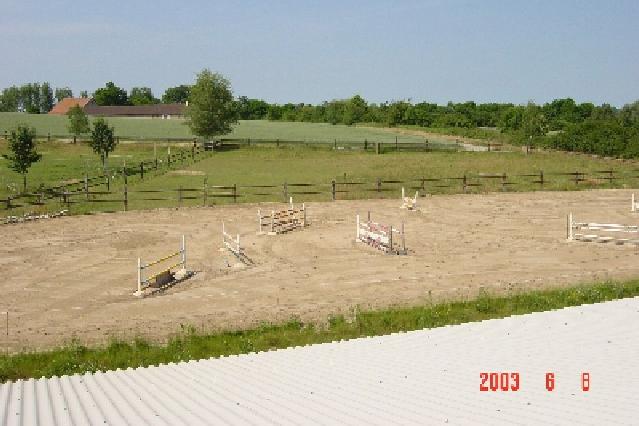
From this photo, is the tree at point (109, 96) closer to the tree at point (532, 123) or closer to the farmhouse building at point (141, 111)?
the farmhouse building at point (141, 111)

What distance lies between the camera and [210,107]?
71.2 m

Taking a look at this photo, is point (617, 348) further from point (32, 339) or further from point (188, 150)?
point (188, 150)

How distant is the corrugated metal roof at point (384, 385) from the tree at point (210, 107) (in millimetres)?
61719

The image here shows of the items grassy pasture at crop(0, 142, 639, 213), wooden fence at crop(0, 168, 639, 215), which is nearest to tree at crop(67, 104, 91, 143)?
grassy pasture at crop(0, 142, 639, 213)

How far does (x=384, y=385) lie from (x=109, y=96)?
188372 mm

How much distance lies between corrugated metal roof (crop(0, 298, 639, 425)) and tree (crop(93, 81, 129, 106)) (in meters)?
185

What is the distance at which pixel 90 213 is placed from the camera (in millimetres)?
34562

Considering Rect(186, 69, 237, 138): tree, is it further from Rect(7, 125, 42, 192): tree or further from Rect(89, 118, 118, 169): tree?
Rect(7, 125, 42, 192): tree

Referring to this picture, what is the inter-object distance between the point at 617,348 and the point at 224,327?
31.4 feet

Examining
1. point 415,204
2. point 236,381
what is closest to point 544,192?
point 415,204

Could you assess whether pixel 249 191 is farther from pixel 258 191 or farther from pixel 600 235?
pixel 600 235

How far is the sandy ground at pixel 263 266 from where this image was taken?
17453mm

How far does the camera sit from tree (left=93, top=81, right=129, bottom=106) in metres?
183

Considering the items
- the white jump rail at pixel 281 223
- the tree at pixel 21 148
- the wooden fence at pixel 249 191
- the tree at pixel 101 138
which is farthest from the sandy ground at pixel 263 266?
the tree at pixel 101 138
